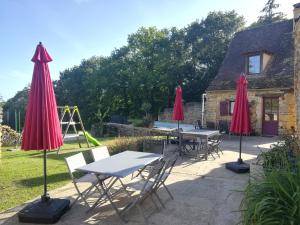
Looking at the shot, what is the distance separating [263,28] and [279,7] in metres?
15.6

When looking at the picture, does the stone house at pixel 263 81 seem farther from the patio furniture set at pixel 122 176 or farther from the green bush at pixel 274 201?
the green bush at pixel 274 201

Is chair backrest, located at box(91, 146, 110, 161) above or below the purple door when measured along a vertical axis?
below

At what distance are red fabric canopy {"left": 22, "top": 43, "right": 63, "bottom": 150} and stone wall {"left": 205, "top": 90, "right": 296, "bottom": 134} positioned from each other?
1136cm

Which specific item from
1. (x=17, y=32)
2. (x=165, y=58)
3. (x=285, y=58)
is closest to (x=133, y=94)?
(x=165, y=58)

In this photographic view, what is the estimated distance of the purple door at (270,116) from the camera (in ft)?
50.1

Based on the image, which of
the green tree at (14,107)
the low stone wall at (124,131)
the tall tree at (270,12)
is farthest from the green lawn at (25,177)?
the tall tree at (270,12)

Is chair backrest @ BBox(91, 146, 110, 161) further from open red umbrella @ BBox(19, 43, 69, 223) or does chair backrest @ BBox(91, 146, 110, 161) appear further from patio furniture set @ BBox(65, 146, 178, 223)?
open red umbrella @ BBox(19, 43, 69, 223)

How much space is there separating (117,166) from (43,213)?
1.26 m

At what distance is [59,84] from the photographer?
3356 centimetres

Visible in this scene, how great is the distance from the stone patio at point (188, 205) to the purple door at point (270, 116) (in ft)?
30.7

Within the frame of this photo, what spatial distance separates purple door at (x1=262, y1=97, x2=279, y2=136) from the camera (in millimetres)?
15258

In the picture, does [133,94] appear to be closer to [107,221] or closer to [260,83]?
[260,83]

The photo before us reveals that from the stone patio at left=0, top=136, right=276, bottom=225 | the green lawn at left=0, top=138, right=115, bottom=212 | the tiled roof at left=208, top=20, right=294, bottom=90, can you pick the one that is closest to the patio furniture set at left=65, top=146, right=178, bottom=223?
the stone patio at left=0, top=136, right=276, bottom=225

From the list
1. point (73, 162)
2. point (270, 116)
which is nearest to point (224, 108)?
point (270, 116)
